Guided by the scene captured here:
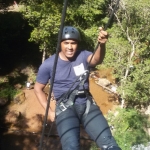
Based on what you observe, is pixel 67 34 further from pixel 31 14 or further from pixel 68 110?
pixel 31 14

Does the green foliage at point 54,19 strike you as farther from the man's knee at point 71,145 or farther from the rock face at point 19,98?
the man's knee at point 71,145

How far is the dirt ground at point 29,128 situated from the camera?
7328 millimetres

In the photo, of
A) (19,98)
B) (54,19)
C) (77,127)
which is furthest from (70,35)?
(19,98)

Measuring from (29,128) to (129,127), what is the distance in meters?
2.81

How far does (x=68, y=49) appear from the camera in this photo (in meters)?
Answer: 2.57

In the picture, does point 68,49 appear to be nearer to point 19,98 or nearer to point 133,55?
point 133,55

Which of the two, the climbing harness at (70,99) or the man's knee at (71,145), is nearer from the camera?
the man's knee at (71,145)

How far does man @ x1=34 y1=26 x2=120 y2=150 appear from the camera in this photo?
2.42 m

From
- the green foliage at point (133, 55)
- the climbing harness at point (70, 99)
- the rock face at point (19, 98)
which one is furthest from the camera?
the rock face at point (19, 98)

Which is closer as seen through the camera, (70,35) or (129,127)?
(70,35)

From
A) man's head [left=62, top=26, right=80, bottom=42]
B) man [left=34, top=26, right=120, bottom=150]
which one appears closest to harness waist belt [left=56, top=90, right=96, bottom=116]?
man [left=34, top=26, right=120, bottom=150]

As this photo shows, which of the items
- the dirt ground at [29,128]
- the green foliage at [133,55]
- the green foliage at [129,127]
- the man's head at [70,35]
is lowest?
the dirt ground at [29,128]

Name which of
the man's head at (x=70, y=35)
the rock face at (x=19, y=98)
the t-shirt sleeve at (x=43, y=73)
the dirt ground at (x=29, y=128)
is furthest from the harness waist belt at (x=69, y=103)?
the rock face at (x=19, y=98)

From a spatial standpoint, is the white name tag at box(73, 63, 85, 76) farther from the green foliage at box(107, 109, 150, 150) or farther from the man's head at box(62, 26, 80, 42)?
the green foliage at box(107, 109, 150, 150)
